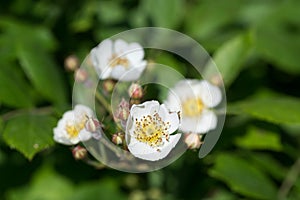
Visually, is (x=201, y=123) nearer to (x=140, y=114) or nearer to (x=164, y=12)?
(x=140, y=114)

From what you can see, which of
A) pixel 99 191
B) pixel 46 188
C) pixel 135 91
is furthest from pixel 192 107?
pixel 46 188

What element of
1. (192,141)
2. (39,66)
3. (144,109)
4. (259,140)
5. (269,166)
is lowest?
(269,166)

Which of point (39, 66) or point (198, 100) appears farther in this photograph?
point (39, 66)

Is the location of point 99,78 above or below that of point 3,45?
above

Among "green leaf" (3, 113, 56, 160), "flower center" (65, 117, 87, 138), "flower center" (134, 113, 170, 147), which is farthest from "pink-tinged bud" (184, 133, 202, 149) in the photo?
"green leaf" (3, 113, 56, 160)

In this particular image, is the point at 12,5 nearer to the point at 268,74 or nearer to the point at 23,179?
the point at 23,179

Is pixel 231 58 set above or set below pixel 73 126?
above

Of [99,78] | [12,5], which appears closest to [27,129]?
[99,78]

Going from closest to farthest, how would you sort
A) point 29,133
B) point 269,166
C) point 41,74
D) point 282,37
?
point 29,133
point 41,74
point 269,166
point 282,37
